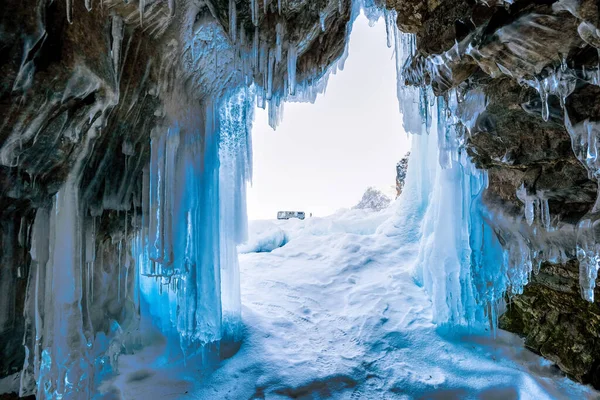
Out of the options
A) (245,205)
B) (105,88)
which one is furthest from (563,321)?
(105,88)

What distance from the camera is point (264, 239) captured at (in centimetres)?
1448

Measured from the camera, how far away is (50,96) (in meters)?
2.80

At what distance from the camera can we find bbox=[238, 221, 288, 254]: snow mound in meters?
14.1

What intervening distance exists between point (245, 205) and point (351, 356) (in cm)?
339

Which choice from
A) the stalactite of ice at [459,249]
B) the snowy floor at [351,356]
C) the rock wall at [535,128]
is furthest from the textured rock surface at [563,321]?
the stalactite of ice at [459,249]

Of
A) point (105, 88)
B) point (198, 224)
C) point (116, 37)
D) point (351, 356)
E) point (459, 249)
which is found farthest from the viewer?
point (459, 249)

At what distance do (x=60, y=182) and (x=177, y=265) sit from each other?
235 centimetres

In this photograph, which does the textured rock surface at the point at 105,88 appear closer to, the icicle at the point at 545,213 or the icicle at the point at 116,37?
the icicle at the point at 116,37

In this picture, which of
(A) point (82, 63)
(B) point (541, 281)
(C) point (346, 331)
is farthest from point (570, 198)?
(A) point (82, 63)

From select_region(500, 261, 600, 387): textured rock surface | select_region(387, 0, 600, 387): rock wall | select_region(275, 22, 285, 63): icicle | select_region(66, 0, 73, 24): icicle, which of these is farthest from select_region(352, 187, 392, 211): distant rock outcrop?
select_region(66, 0, 73, 24): icicle

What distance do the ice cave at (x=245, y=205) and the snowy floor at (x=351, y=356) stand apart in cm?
5

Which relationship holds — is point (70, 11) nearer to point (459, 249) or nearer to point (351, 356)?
point (351, 356)

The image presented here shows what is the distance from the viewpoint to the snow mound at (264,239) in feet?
46.2

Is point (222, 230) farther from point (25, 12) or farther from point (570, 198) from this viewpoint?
point (570, 198)
